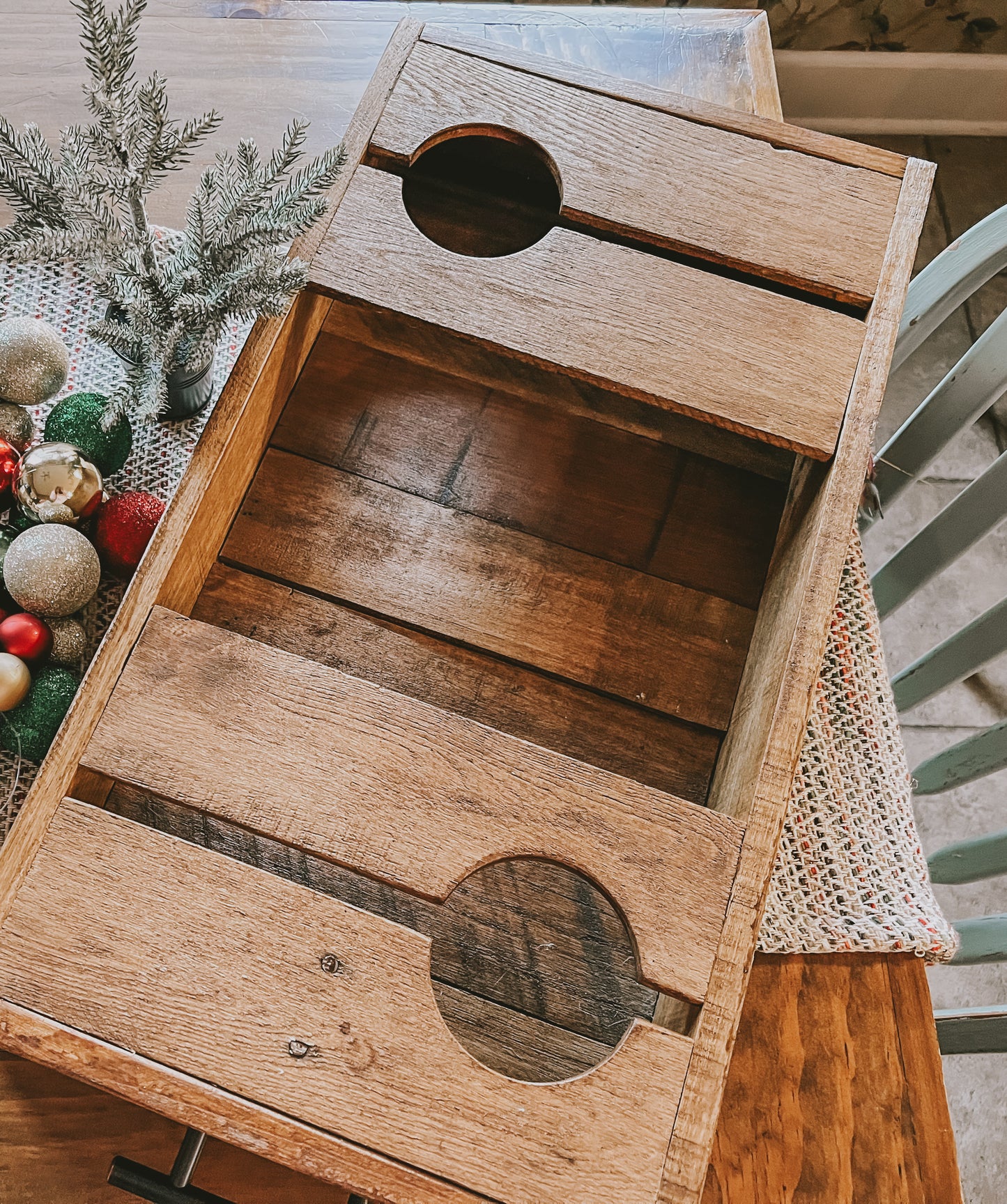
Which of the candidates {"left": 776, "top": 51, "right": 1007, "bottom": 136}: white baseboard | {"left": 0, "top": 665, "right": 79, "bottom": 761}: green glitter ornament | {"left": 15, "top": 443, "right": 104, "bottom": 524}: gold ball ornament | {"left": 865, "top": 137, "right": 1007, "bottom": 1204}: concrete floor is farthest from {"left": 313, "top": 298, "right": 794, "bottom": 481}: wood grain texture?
{"left": 776, "top": 51, "right": 1007, "bottom": 136}: white baseboard

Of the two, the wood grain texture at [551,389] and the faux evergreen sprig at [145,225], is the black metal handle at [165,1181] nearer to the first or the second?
the faux evergreen sprig at [145,225]

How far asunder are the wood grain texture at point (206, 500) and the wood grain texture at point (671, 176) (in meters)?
0.04

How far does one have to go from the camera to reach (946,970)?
1.53 m

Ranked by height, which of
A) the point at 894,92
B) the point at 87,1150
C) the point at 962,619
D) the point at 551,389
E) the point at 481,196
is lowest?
the point at 87,1150

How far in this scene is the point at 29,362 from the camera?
678mm

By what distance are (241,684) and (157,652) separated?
53 millimetres

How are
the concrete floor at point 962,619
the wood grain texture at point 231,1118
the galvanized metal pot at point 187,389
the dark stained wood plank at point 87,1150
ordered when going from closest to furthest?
the wood grain texture at point 231,1118
the dark stained wood plank at point 87,1150
the galvanized metal pot at point 187,389
the concrete floor at point 962,619

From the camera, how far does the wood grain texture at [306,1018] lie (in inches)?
18.9

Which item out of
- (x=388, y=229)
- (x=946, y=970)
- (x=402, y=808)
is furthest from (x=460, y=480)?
(x=946, y=970)

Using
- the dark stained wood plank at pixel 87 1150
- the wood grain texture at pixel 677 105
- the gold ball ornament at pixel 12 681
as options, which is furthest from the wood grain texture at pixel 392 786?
the wood grain texture at pixel 677 105

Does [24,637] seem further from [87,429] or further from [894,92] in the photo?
[894,92]

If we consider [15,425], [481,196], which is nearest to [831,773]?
[481,196]

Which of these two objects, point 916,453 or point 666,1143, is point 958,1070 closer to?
point 916,453

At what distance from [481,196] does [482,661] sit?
0.39 m
